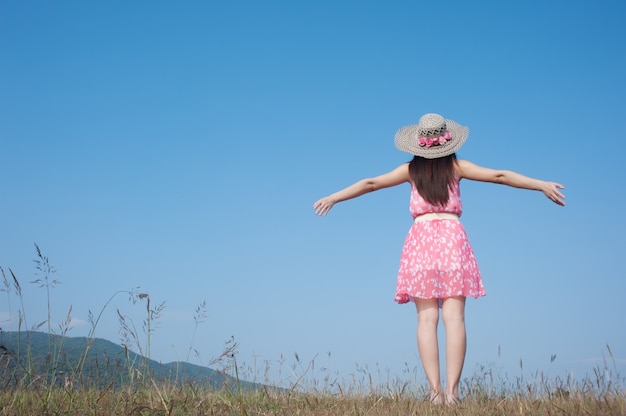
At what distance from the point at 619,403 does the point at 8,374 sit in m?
5.30

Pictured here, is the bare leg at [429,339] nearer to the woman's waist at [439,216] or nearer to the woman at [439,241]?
the woman at [439,241]

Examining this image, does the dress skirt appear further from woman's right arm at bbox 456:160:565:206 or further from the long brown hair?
woman's right arm at bbox 456:160:565:206

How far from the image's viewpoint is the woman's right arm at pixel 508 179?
691 cm

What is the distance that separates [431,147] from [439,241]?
1.07 meters

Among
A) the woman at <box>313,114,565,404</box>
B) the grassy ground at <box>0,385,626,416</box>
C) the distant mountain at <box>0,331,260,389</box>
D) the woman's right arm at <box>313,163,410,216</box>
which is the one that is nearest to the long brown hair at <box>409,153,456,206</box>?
the woman at <box>313,114,565,404</box>

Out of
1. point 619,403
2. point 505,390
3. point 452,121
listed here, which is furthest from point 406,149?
point 619,403

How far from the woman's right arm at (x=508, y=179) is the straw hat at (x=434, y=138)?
228 mm

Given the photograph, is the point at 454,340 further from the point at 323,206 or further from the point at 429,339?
the point at 323,206

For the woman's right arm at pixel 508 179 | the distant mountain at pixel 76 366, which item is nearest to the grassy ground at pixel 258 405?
the distant mountain at pixel 76 366

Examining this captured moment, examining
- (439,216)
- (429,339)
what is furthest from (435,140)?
(429,339)

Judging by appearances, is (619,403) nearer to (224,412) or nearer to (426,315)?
(426,315)

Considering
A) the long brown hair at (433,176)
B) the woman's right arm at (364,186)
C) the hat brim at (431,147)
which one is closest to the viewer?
the long brown hair at (433,176)

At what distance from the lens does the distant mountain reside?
6.21 meters

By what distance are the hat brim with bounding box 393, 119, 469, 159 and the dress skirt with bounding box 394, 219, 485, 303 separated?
750 mm
